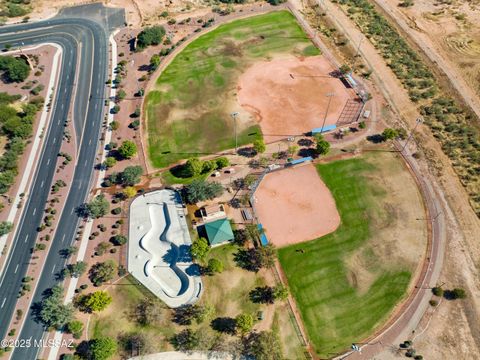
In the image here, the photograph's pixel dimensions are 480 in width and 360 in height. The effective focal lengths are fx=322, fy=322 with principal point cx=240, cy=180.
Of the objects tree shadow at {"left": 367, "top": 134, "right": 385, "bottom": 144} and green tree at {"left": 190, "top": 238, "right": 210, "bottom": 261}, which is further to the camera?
tree shadow at {"left": 367, "top": 134, "right": 385, "bottom": 144}

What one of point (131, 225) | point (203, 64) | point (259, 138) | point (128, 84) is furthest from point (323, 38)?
point (131, 225)

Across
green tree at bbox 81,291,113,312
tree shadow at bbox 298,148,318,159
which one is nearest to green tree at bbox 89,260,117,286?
green tree at bbox 81,291,113,312

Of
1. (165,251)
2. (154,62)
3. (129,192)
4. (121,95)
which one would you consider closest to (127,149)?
(129,192)

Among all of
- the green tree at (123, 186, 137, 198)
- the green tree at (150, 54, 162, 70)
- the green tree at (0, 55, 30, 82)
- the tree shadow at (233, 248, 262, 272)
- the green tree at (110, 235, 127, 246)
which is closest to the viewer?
the tree shadow at (233, 248, 262, 272)

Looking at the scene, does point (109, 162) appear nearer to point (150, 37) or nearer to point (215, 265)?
point (215, 265)

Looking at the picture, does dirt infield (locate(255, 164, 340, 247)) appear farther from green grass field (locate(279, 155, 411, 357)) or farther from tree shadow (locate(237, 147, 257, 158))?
tree shadow (locate(237, 147, 257, 158))
